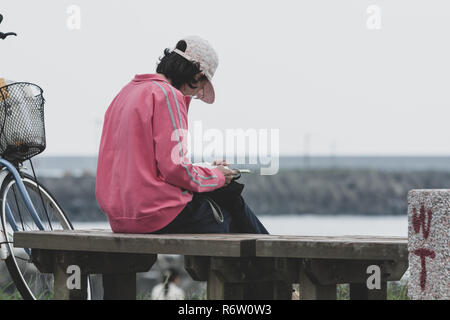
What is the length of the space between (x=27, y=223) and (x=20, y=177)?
28 cm

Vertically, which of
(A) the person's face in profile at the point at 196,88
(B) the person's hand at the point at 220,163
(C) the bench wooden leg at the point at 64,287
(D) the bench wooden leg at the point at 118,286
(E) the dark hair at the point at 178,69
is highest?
(E) the dark hair at the point at 178,69

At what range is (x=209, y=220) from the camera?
3.94 metres

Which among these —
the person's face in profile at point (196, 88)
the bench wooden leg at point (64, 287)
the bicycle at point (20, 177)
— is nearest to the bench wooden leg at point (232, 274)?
the bench wooden leg at point (64, 287)

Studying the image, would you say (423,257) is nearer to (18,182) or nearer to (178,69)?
(178,69)

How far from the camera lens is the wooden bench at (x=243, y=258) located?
3363 mm

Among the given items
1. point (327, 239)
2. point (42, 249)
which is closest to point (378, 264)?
point (327, 239)

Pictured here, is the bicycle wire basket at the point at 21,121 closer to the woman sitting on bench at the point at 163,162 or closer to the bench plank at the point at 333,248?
the woman sitting on bench at the point at 163,162

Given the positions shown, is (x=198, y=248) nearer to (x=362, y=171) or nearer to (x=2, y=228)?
(x=2, y=228)

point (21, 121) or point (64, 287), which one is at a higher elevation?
point (21, 121)

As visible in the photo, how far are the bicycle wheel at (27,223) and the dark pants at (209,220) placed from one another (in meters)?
0.90

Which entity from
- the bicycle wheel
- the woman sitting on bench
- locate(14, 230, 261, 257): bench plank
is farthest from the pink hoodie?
the bicycle wheel

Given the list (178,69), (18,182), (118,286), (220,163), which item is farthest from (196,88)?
(18,182)

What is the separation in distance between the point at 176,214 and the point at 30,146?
1050 millimetres

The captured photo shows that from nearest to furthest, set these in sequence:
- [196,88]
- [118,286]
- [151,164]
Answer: [151,164], [196,88], [118,286]
